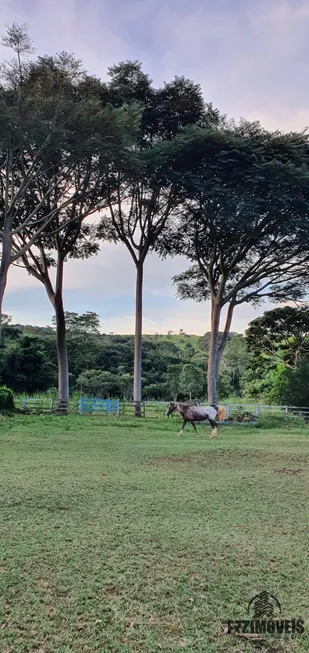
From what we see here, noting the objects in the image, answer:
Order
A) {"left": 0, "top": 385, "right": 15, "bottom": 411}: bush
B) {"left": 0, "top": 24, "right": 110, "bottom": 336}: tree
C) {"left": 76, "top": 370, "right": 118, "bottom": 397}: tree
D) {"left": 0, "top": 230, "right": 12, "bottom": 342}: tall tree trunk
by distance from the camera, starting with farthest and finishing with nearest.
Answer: {"left": 76, "top": 370, "right": 118, "bottom": 397}: tree < {"left": 0, "top": 385, "right": 15, "bottom": 411}: bush < {"left": 0, "top": 230, "right": 12, "bottom": 342}: tall tree trunk < {"left": 0, "top": 24, "right": 110, "bottom": 336}: tree

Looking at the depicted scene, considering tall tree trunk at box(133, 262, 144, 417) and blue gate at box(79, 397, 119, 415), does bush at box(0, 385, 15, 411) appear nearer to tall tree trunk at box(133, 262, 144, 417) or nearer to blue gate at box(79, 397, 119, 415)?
blue gate at box(79, 397, 119, 415)

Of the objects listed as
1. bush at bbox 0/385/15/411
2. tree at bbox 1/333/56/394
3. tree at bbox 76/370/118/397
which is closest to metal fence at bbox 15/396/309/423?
bush at bbox 0/385/15/411

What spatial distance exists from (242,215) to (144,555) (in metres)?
14.2

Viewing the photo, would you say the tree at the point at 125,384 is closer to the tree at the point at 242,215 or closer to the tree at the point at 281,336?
the tree at the point at 281,336

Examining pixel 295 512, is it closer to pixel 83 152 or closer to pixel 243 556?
pixel 243 556

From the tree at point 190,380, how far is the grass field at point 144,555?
76.1 ft

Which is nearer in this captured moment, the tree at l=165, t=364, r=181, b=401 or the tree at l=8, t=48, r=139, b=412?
the tree at l=8, t=48, r=139, b=412


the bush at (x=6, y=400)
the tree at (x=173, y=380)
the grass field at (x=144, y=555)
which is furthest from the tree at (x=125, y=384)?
the grass field at (x=144, y=555)

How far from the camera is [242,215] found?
15.8 meters

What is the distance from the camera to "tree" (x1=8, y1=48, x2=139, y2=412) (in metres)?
12.9

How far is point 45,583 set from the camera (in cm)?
279

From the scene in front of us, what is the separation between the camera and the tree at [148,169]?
17.0 metres

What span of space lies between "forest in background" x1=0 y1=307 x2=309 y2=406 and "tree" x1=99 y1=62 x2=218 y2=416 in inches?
345

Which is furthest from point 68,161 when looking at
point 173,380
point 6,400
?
point 173,380
